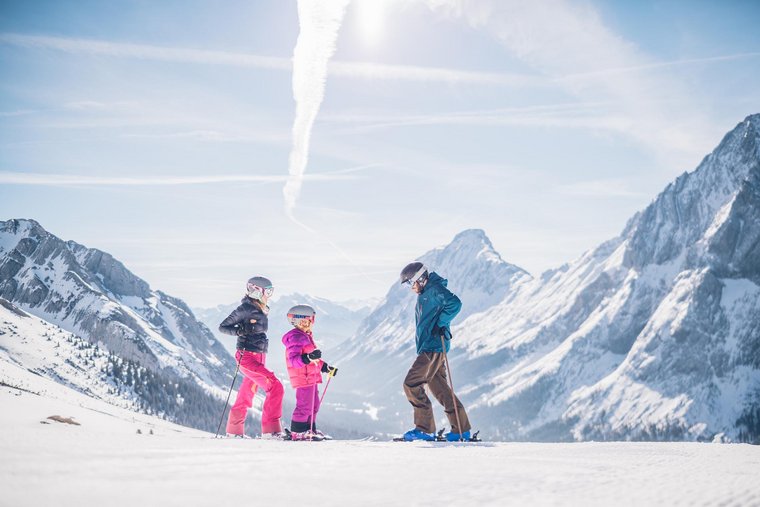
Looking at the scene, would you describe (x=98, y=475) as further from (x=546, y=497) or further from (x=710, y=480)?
(x=710, y=480)

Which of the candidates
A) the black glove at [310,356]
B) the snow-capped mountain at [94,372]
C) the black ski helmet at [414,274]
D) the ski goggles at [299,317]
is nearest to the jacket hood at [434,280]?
the black ski helmet at [414,274]

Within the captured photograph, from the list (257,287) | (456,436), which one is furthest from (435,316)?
(257,287)

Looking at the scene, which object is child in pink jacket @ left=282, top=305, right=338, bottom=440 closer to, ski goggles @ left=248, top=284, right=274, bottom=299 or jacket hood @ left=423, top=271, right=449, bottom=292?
ski goggles @ left=248, top=284, right=274, bottom=299

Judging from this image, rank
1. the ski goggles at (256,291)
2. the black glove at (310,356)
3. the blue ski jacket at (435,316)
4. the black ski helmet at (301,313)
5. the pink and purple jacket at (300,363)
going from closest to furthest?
the black glove at (310,356) < the pink and purple jacket at (300,363) < the blue ski jacket at (435,316) < the black ski helmet at (301,313) < the ski goggles at (256,291)

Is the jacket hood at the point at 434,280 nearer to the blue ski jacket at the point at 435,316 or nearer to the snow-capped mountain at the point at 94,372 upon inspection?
the blue ski jacket at the point at 435,316

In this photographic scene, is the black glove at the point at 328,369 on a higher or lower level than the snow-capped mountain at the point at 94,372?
lower

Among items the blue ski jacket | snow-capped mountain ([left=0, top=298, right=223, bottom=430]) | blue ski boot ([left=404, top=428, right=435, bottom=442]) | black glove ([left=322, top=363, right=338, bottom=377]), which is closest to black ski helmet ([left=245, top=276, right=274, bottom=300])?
black glove ([left=322, top=363, right=338, bottom=377])

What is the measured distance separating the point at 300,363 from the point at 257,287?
2.49m

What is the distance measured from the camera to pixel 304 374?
11.8 meters

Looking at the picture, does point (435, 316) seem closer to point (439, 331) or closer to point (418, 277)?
point (439, 331)

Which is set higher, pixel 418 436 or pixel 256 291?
pixel 256 291

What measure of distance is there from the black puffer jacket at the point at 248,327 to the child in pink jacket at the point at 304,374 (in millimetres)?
960

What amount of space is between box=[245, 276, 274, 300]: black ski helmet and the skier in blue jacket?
3.39 m

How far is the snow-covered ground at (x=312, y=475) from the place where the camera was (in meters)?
4.03
